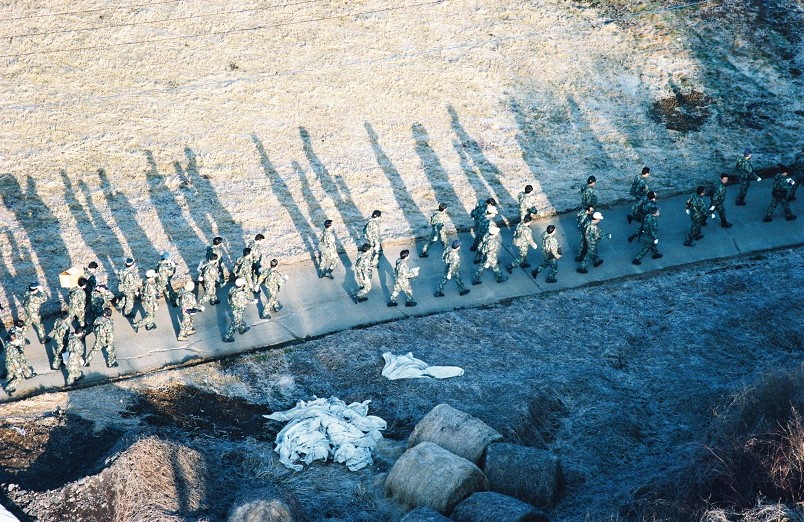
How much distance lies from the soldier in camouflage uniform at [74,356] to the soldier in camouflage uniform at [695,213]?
11843 mm

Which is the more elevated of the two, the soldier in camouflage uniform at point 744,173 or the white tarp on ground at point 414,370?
the soldier in camouflage uniform at point 744,173

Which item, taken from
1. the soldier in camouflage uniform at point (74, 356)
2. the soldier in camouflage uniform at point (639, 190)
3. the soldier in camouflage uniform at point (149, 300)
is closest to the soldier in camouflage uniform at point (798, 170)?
the soldier in camouflage uniform at point (639, 190)

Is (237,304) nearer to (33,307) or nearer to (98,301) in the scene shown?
(98,301)

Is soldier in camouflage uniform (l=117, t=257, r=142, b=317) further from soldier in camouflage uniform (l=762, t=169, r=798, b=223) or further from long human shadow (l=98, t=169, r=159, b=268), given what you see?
soldier in camouflage uniform (l=762, t=169, r=798, b=223)

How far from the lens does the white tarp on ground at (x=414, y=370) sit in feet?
57.7

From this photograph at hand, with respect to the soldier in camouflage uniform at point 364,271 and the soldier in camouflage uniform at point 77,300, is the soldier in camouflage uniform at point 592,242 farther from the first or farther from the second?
the soldier in camouflage uniform at point 77,300

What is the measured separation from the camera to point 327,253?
66.9ft

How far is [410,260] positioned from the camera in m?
21.3

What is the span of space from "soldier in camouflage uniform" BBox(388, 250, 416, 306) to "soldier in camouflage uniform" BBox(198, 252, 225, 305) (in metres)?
3.33

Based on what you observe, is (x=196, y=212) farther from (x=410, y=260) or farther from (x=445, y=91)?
(x=445, y=91)

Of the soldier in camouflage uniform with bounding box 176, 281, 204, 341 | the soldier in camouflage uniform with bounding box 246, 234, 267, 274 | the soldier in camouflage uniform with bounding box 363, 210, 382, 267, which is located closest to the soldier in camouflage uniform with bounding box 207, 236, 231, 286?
the soldier in camouflage uniform with bounding box 246, 234, 267, 274

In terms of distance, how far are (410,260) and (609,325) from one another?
4407 mm

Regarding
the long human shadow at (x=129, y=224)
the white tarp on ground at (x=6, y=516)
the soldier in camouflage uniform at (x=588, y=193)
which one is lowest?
the white tarp on ground at (x=6, y=516)

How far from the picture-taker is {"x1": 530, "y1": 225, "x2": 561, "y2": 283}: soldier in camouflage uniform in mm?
19938
